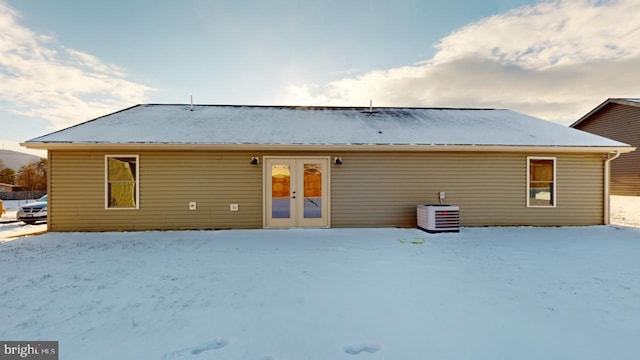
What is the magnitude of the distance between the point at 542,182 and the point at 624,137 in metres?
12.0

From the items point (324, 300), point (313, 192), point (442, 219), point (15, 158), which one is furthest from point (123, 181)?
point (15, 158)

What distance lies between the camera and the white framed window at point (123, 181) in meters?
7.94

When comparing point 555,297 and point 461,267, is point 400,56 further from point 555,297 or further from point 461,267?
point 555,297

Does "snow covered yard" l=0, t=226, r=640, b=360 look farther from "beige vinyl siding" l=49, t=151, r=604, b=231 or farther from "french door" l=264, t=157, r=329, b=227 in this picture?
"french door" l=264, t=157, r=329, b=227

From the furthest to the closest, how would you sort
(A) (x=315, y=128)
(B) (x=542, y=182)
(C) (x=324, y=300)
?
1. (A) (x=315, y=128)
2. (B) (x=542, y=182)
3. (C) (x=324, y=300)

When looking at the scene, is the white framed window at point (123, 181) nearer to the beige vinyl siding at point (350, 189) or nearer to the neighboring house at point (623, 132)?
the beige vinyl siding at point (350, 189)

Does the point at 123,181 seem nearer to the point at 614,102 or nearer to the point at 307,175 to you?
the point at 307,175

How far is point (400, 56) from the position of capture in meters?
11.1

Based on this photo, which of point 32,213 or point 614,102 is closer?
point 32,213

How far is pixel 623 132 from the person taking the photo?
51.5 feet

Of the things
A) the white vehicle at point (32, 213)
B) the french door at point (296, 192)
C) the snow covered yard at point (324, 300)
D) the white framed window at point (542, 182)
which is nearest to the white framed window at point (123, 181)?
the snow covered yard at point (324, 300)

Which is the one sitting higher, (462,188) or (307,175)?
(307,175)

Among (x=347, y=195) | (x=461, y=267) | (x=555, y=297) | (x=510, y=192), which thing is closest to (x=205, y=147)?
(x=347, y=195)

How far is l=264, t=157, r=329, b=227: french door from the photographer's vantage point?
8.25m
